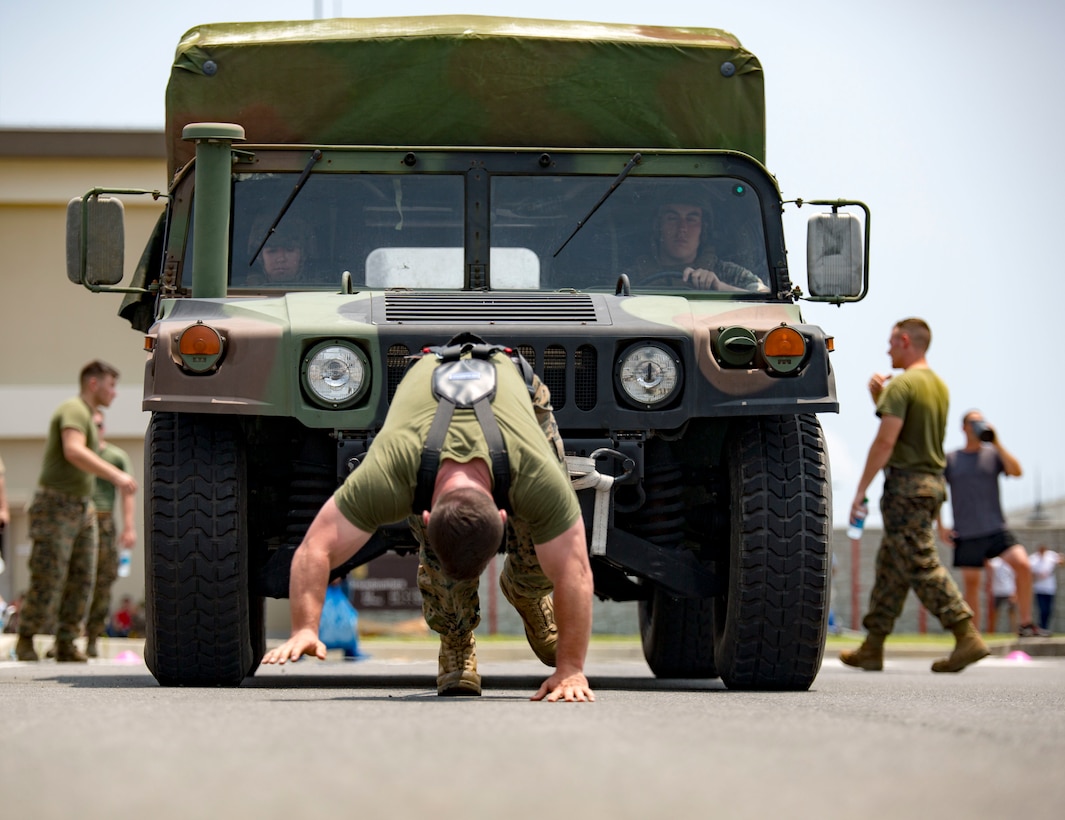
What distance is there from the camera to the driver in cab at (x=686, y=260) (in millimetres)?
7453

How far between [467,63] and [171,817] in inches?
216

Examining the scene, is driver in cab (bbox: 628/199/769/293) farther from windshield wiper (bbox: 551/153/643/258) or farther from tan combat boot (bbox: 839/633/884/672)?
tan combat boot (bbox: 839/633/884/672)

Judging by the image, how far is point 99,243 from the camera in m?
7.49

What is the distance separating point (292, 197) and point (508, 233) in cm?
94

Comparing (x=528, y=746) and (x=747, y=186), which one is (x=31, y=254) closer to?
(x=747, y=186)

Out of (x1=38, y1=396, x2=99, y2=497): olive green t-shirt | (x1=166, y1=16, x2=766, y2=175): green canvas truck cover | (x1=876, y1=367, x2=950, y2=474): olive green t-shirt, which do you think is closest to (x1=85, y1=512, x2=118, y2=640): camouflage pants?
(x1=38, y1=396, x2=99, y2=497): olive green t-shirt

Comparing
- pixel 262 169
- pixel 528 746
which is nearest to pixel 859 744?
pixel 528 746

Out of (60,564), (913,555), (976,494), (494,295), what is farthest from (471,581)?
(976,494)

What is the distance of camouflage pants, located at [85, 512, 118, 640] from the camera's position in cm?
1221

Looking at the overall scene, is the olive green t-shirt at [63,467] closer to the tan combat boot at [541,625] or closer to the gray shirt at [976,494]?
the tan combat boot at [541,625]

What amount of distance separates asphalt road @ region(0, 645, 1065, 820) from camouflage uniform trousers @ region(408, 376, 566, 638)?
19.4 inches

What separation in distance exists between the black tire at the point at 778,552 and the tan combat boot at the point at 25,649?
20.0 feet

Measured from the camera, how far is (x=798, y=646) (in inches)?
255

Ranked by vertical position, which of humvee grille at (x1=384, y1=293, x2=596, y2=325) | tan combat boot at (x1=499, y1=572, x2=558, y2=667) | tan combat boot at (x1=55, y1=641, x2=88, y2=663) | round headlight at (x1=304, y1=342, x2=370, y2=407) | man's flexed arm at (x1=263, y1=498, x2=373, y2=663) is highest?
humvee grille at (x1=384, y1=293, x2=596, y2=325)
